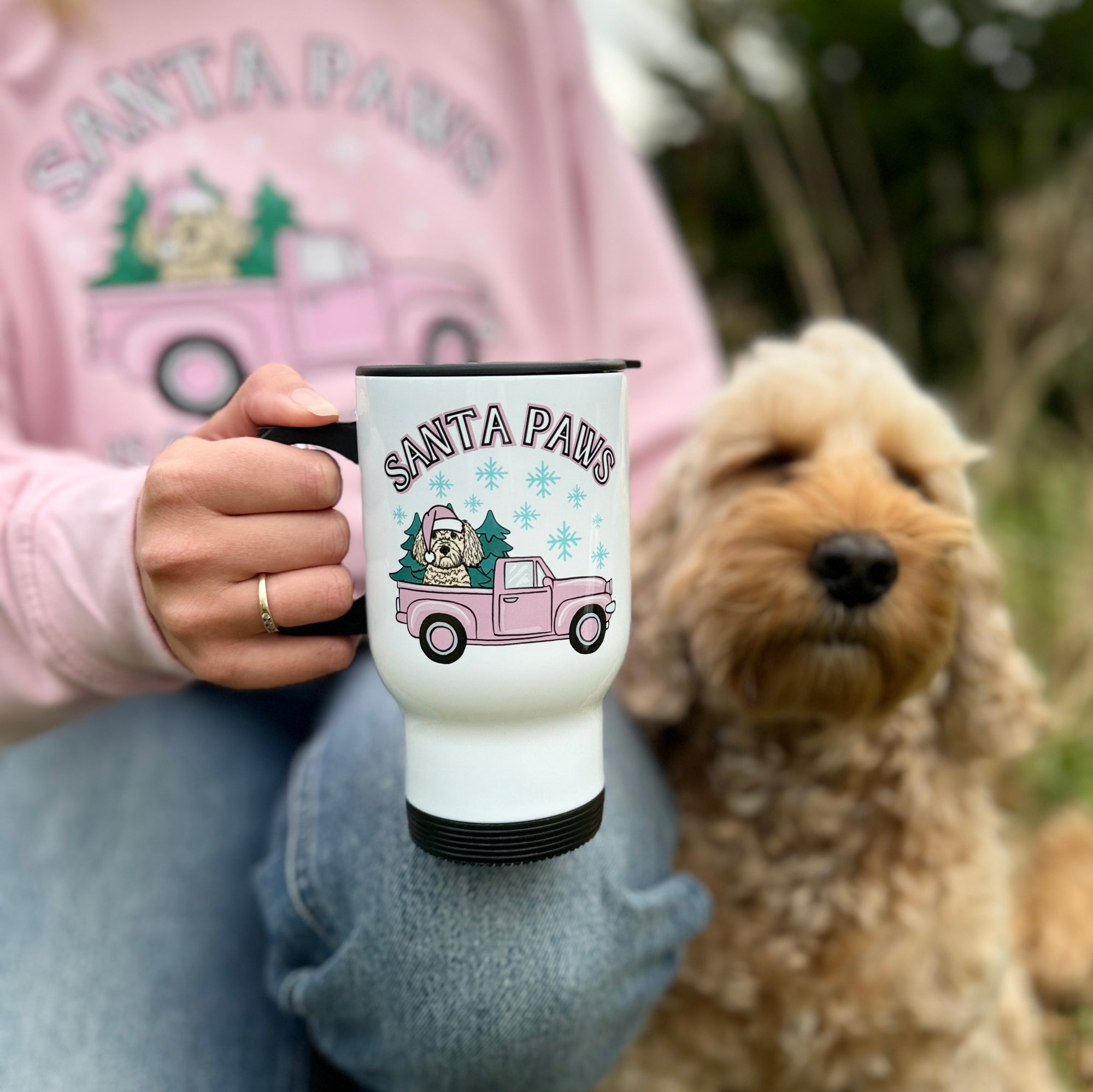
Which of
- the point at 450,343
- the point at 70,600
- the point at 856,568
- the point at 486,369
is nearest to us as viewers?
the point at 486,369

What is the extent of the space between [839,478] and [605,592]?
0.42 m

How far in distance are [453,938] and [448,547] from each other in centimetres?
43

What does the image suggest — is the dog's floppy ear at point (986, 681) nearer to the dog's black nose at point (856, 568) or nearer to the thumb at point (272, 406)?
the dog's black nose at point (856, 568)

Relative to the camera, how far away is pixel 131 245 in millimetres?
1249

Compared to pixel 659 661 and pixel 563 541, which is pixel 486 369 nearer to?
pixel 563 541

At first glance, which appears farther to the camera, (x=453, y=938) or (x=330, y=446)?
(x=453, y=938)

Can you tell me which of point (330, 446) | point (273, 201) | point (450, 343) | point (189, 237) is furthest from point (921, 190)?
point (330, 446)

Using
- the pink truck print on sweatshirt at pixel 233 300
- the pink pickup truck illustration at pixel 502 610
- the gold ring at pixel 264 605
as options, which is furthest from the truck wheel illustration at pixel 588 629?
the pink truck print on sweatshirt at pixel 233 300

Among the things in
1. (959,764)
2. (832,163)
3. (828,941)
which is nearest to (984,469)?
(832,163)

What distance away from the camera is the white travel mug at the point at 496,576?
0.67 m

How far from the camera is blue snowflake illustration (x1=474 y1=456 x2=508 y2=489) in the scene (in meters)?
0.67

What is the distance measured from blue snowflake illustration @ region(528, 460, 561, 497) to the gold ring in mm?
229

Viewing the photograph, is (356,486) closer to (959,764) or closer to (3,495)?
(3,495)

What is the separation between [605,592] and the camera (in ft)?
2.34
